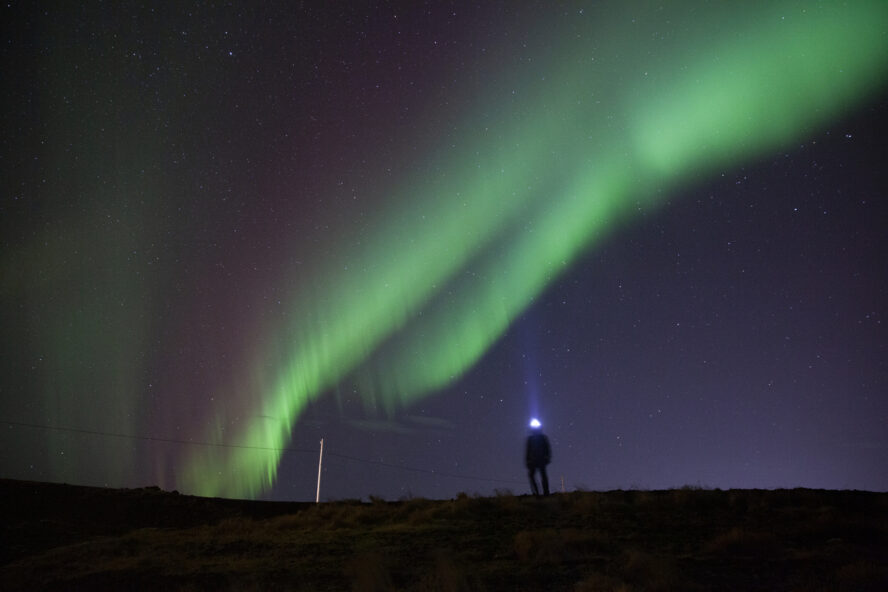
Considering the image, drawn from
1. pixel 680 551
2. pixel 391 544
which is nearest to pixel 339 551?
pixel 391 544

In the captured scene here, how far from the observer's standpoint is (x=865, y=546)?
984 centimetres

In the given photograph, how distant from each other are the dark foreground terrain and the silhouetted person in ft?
3.96

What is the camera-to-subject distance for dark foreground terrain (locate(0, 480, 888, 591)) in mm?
8484

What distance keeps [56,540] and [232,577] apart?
8.74m

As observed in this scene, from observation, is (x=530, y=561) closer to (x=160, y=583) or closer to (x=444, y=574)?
(x=444, y=574)

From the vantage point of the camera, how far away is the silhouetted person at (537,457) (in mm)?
16625

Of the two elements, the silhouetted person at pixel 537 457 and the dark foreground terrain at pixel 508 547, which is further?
the silhouetted person at pixel 537 457

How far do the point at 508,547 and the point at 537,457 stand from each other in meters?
6.06

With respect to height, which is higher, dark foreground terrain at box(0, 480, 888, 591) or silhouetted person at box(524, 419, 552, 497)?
silhouetted person at box(524, 419, 552, 497)

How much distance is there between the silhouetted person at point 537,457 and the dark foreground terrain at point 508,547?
121 cm

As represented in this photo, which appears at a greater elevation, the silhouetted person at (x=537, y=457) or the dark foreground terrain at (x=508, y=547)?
the silhouetted person at (x=537, y=457)

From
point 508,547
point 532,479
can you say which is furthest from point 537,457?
point 508,547

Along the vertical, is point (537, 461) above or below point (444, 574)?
above

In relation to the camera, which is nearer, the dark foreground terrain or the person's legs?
the dark foreground terrain
